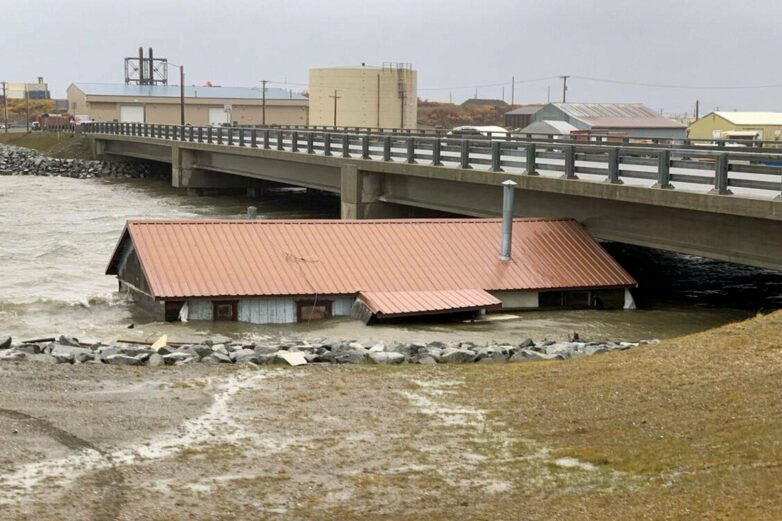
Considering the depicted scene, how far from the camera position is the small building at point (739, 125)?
234ft

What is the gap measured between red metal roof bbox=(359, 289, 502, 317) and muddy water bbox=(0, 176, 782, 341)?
34cm

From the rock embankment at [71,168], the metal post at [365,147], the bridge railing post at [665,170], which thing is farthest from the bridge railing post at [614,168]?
the rock embankment at [71,168]

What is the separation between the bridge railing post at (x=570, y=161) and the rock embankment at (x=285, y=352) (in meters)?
9.39

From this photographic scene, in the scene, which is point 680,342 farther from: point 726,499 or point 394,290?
point 394,290

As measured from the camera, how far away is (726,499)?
911 centimetres

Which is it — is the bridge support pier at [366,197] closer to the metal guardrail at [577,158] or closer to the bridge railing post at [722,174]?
the metal guardrail at [577,158]

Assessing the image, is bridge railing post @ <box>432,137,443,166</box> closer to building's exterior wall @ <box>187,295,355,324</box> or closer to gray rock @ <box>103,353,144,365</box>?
building's exterior wall @ <box>187,295,355,324</box>

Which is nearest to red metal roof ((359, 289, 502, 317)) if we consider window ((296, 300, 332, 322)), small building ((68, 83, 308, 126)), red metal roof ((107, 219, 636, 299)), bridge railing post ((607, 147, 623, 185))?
red metal roof ((107, 219, 636, 299))

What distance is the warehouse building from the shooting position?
9069cm

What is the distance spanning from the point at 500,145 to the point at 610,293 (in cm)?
664

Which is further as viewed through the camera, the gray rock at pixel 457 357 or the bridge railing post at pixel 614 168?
the bridge railing post at pixel 614 168

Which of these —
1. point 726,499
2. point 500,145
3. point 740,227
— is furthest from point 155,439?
point 500,145

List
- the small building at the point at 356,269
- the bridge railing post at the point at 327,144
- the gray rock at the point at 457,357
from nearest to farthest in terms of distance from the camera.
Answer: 1. the gray rock at the point at 457,357
2. the small building at the point at 356,269
3. the bridge railing post at the point at 327,144

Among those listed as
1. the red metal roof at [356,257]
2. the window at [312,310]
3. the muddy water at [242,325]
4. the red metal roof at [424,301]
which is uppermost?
the red metal roof at [356,257]
